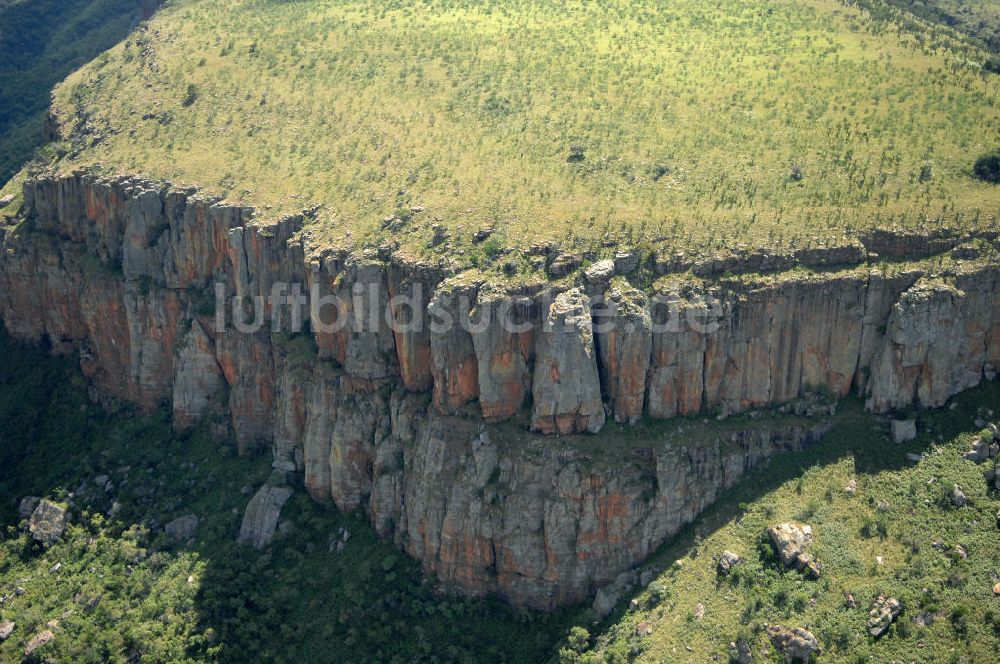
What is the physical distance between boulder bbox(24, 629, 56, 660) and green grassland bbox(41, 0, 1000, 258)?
1223 inches

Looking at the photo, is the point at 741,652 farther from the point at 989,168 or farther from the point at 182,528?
the point at 182,528

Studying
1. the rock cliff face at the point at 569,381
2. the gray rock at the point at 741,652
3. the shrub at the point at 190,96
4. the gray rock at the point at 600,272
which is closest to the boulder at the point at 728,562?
the rock cliff face at the point at 569,381

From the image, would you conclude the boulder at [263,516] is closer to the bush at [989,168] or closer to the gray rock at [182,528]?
the gray rock at [182,528]

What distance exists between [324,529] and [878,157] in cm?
4445

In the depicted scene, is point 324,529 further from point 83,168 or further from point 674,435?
point 83,168

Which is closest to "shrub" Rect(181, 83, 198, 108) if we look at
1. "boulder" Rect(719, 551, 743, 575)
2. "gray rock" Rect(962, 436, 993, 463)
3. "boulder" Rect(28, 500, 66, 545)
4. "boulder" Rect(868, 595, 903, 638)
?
"boulder" Rect(28, 500, 66, 545)

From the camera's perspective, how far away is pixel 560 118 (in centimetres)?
8494

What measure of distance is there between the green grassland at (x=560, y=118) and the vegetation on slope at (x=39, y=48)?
1308cm

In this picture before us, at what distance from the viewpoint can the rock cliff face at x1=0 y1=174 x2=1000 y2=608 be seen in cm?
6494

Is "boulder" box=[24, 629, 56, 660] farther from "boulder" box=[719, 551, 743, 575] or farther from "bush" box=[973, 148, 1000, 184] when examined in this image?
"bush" box=[973, 148, 1000, 184]

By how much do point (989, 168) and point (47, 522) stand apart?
6772 centimetres

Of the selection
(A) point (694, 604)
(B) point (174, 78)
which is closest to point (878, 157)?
(A) point (694, 604)

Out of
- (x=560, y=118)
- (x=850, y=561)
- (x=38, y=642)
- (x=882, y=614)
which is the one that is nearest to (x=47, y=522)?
(x=38, y=642)

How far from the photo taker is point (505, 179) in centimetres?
7638
